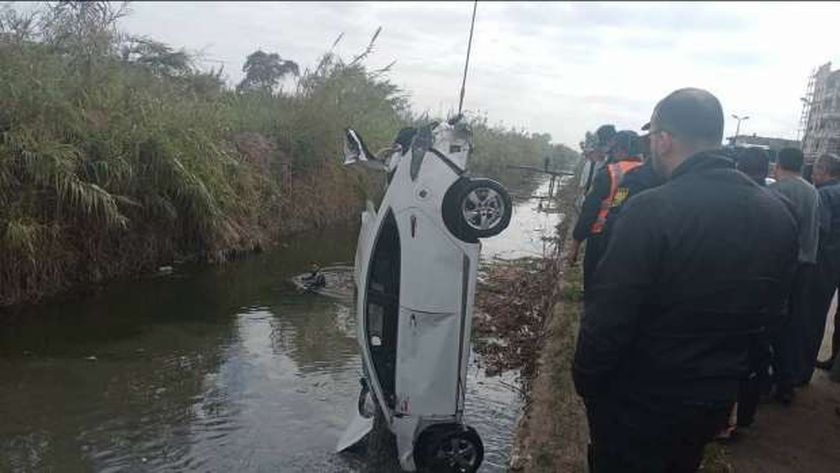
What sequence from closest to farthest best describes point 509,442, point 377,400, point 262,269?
1. point 377,400
2. point 509,442
3. point 262,269

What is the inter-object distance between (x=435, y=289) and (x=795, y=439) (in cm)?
Result: 278

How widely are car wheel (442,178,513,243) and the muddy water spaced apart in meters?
1.75

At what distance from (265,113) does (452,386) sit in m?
11.4

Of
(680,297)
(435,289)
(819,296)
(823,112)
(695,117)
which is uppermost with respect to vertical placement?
(823,112)

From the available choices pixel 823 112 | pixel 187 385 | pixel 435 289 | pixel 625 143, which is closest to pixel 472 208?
pixel 435 289

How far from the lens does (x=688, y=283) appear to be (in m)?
2.16

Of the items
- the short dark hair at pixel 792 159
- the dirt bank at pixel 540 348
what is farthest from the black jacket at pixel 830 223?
the dirt bank at pixel 540 348

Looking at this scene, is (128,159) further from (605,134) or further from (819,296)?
(819,296)

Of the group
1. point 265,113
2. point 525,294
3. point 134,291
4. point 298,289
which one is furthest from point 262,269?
point 265,113

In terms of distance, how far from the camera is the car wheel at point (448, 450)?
3760 millimetres

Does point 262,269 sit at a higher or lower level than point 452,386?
lower

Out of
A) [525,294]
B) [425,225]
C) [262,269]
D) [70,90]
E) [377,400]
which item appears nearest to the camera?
[425,225]

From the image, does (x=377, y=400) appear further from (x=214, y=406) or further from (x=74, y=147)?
(x=74, y=147)

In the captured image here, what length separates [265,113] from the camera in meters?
14.2
